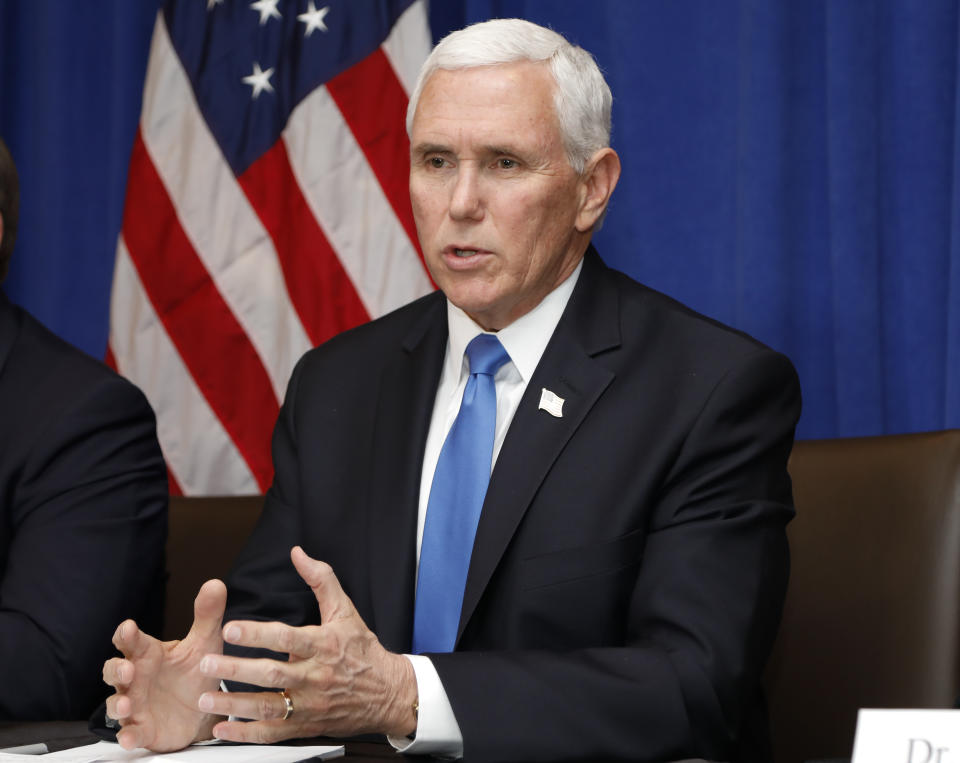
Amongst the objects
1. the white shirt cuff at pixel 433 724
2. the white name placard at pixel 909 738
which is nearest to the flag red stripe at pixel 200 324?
the white shirt cuff at pixel 433 724

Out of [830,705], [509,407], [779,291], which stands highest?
[779,291]

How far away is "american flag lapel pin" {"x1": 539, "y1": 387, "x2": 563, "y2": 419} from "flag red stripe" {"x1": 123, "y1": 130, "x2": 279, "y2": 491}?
4.43ft

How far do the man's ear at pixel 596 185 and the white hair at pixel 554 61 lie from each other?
0.02 m

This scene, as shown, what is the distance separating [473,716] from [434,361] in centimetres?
73

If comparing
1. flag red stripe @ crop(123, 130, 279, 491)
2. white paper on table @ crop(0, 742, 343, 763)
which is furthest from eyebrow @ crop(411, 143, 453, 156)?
flag red stripe @ crop(123, 130, 279, 491)

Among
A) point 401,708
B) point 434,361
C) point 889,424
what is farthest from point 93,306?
point 401,708

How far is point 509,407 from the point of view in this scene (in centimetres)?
186

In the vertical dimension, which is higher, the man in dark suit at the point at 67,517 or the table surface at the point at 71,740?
the man in dark suit at the point at 67,517

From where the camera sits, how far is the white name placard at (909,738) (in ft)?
3.24

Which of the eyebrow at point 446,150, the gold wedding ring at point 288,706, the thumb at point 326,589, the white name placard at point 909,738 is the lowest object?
the gold wedding ring at point 288,706

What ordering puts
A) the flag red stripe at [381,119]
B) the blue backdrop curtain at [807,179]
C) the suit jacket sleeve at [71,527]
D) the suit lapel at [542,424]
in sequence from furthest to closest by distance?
the flag red stripe at [381,119] → the blue backdrop curtain at [807,179] → the suit jacket sleeve at [71,527] → the suit lapel at [542,424]

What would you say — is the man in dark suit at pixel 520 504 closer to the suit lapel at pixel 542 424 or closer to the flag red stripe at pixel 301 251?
the suit lapel at pixel 542 424

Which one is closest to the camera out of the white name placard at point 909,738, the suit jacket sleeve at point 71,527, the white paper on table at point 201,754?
the white name placard at point 909,738

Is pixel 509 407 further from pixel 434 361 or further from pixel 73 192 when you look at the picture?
pixel 73 192
